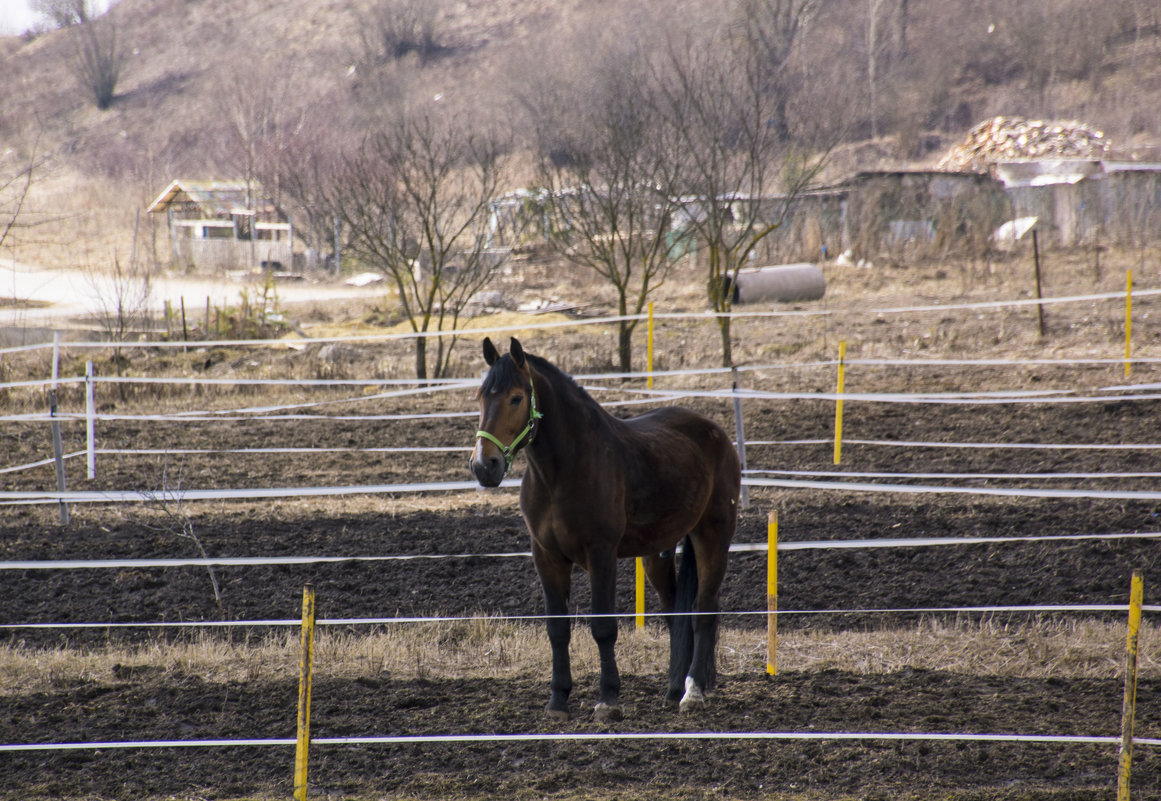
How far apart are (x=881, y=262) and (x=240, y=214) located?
25659 millimetres

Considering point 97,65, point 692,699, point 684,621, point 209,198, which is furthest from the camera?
point 97,65

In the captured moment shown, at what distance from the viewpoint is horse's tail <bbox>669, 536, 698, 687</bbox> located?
4719 mm

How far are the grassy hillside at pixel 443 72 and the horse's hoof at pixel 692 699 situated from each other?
71.8ft

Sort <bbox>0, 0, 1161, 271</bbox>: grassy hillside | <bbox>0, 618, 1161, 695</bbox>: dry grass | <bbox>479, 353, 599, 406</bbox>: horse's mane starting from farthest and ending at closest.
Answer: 1. <bbox>0, 0, 1161, 271</bbox>: grassy hillside
2. <bbox>0, 618, 1161, 695</bbox>: dry grass
3. <bbox>479, 353, 599, 406</bbox>: horse's mane

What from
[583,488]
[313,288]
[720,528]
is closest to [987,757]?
[720,528]

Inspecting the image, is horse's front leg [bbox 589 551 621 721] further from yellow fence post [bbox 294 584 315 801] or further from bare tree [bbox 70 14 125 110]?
bare tree [bbox 70 14 125 110]

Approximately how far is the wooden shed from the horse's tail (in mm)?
31596

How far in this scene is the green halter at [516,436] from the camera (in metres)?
3.87

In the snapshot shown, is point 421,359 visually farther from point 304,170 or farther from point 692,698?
point 304,170

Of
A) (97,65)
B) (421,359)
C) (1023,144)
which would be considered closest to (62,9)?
(97,65)

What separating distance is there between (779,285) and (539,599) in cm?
1592

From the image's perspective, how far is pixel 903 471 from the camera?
9453 millimetres

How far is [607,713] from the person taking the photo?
14.5 feet

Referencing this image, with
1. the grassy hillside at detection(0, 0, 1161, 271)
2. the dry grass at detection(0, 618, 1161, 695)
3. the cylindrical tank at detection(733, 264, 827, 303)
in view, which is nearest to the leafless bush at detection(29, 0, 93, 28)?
the grassy hillside at detection(0, 0, 1161, 271)
